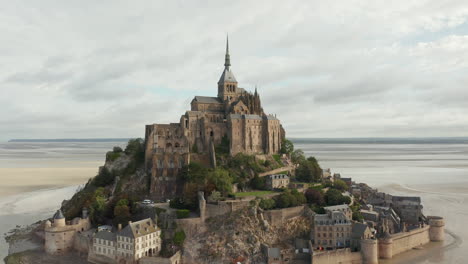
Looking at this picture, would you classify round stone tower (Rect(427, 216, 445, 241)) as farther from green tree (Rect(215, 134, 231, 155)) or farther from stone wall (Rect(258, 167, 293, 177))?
green tree (Rect(215, 134, 231, 155))

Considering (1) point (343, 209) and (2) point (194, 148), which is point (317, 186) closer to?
(1) point (343, 209)

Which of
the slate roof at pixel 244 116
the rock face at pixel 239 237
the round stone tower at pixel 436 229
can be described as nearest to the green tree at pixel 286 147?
the slate roof at pixel 244 116

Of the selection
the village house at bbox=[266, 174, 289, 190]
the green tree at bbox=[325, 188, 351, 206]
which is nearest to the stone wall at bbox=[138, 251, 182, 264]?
the village house at bbox=[266, 174, 289, 190]

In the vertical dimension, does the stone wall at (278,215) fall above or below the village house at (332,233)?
above

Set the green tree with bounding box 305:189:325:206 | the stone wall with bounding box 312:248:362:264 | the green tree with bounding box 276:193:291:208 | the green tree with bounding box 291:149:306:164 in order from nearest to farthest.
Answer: the stone wall with bounding box 312:248:362:264 → the green tree with bounding box 276:193:291:208 → the green tree with bounding box 305:189:325:206 → the green tree with bounding box 291:149:306:164

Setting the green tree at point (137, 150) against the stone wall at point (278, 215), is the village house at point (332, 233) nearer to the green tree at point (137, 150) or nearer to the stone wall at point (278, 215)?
the stone wall at point (278, 215)

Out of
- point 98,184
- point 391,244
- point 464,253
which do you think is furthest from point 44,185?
point 464,253
